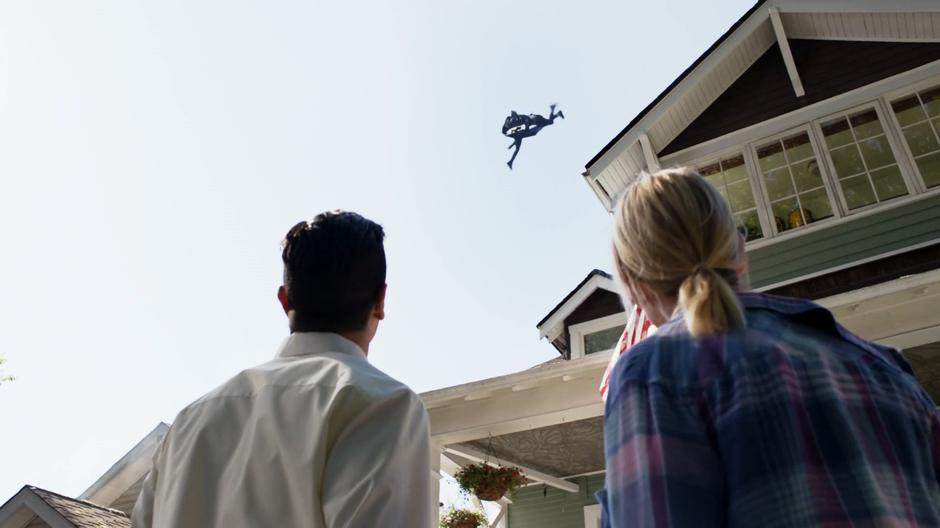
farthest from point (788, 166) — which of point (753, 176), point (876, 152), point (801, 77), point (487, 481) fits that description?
point (487, 481)

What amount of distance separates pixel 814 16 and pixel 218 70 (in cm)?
1282

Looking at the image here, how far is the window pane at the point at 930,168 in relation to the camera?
704cm

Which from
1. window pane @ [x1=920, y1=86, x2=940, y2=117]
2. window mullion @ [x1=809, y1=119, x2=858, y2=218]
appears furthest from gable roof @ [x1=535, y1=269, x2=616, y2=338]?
window pane @ [x1=920, y1=86, x2=940, y2=117]

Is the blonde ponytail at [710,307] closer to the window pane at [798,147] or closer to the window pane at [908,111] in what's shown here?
the window pane at [798,147]

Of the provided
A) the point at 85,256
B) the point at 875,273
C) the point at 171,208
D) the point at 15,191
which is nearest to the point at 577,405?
the point at 875,273

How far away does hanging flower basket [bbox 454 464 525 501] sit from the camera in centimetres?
706

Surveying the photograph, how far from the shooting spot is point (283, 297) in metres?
1.84

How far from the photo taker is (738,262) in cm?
129

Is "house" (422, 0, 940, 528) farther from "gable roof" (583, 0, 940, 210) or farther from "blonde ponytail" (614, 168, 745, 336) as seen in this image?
"blonde ponytail" (614, 168, 745, 336)

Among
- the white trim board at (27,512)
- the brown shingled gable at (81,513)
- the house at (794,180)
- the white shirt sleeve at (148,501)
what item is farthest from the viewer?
the brown shingled gable at (81,513)

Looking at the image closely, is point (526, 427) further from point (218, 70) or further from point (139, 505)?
point (218, 70)

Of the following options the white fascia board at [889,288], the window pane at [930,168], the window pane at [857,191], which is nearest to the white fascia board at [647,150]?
the window pane at [857,191]

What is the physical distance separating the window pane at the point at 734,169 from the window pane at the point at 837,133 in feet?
2.98

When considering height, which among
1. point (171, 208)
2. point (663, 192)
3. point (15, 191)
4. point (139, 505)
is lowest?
point (139, 505)
